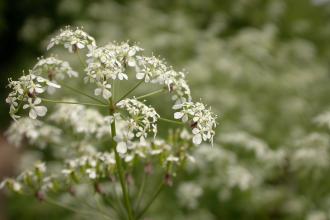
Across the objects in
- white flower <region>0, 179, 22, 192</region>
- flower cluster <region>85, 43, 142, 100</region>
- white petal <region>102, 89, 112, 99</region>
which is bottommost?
white flower <region>0, 179, 22, 192</region>

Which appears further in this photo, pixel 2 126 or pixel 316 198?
Answer: pixel 2 126

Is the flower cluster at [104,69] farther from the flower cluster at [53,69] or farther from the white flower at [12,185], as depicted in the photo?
the white flower at [12,185]

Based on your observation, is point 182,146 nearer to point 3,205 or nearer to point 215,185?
point 215,185

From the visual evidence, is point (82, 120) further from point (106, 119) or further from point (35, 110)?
Answer: point (35, 110)

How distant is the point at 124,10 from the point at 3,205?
574cm

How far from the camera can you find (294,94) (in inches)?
370

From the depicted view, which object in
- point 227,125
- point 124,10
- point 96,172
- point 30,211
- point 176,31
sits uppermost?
point 124,10

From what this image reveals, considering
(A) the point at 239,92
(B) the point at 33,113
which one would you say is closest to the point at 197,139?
(B) the point at 33,113

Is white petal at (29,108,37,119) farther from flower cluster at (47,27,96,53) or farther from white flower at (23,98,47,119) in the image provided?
flower cluster at (47,27,96,53)

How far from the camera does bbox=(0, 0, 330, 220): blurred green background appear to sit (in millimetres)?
6121

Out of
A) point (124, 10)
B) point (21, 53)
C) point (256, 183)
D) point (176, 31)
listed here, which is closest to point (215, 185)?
point (256, 183)

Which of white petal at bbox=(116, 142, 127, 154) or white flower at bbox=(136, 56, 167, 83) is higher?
white flower at bbox=(136, 56, 167, 83)

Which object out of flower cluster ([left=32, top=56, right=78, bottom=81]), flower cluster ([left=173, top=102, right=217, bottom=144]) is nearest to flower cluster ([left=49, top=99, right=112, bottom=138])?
flower cluster ([left=32, top=56, right=78, bottom=81])

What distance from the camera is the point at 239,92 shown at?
940cm
